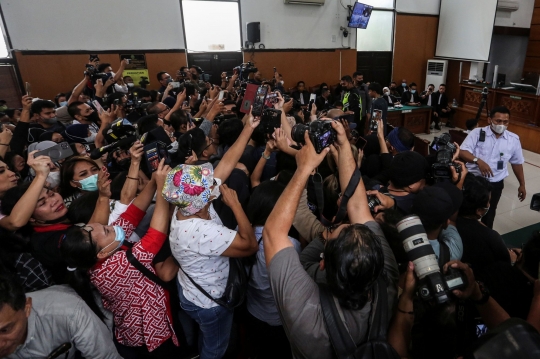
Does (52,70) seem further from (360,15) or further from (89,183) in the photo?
(360,15)

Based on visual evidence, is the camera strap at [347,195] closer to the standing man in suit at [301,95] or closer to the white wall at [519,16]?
the standing man in suit at [301,95]

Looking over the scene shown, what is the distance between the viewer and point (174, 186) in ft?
4.02

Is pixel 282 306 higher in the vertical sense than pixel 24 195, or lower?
lower

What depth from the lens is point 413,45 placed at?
9.40 m

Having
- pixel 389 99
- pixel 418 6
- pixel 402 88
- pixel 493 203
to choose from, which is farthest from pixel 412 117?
pixel 493 203

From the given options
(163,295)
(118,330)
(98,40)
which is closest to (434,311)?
(163,295)

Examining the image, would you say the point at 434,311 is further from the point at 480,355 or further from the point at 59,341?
the point at 59,341

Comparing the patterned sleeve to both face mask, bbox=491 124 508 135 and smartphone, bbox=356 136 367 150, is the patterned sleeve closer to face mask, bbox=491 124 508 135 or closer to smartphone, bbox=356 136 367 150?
smartphone, bbox=356 136 367 150

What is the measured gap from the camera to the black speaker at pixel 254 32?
7.43 metres

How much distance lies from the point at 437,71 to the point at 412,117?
310cm

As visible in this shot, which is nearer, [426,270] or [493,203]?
[426,270]

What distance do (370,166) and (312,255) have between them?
1.44 metres

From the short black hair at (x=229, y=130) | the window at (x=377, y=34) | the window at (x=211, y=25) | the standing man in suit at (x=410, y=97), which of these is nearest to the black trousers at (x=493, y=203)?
the short black hair at (x=229, y=130)

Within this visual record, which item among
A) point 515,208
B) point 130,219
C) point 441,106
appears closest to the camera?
point 130,219
